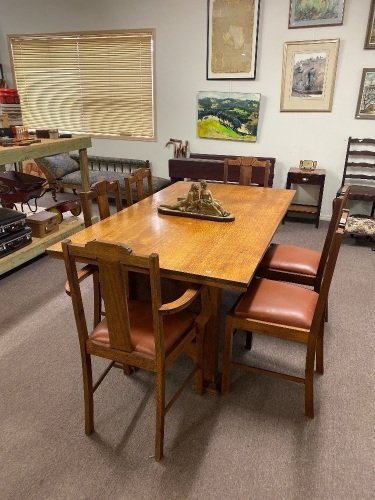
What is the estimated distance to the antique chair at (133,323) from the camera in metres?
1.26

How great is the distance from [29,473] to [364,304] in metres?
2.36

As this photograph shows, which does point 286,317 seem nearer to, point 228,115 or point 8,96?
point 8,96

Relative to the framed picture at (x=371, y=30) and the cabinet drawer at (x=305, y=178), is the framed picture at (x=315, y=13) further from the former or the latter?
the cabinet drawer at (x=305, y=178)

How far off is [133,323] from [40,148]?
6.85 feet

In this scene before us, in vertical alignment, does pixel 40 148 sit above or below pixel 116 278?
above

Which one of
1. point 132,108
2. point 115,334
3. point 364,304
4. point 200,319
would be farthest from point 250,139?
point 115,334

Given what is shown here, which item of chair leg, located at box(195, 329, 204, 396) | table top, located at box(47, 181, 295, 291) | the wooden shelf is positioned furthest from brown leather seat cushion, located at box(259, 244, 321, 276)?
the wooden shelf

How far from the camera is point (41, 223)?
10.7 feet

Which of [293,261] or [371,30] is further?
[371,30]

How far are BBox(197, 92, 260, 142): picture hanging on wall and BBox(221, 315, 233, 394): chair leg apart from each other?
3386 millimetres

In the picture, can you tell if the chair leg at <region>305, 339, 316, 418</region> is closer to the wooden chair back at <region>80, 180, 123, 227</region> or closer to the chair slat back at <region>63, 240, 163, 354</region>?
the chair slat back at <region>63, 240, 163, 354</region>

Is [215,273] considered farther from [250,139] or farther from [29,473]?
[250,139]

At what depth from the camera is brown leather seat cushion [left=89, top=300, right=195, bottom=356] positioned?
148cm

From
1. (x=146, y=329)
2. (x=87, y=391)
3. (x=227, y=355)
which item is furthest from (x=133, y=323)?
(x=227, y=355)
